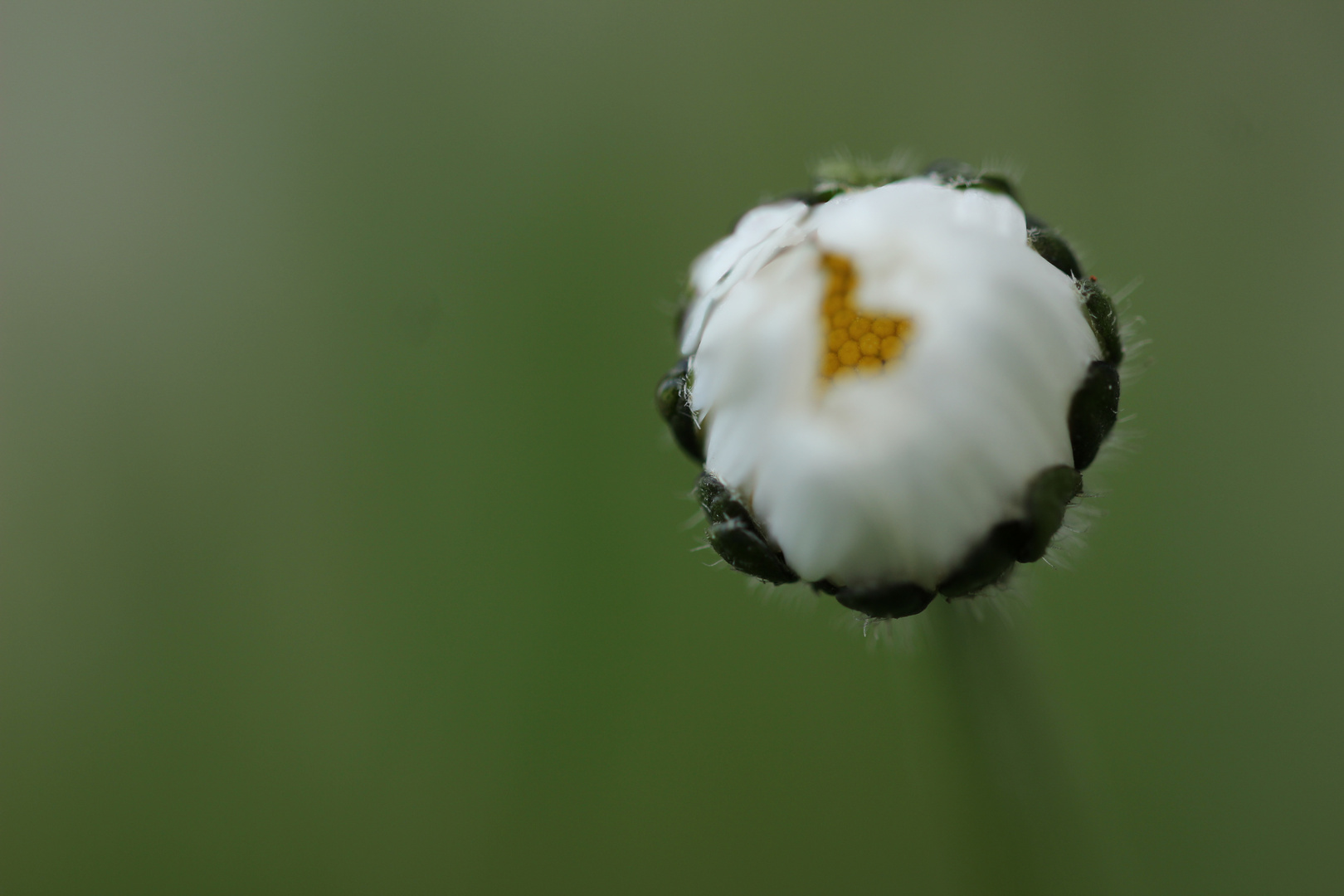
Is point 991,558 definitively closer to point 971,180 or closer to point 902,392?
point 902,392

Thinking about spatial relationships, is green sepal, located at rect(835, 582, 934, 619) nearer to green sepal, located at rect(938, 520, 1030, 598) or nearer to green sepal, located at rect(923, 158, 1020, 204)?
green sepal, located at rect(938, 520, 1030, 598)

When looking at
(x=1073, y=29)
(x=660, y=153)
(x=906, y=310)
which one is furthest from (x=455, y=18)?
(x=906, y=310)

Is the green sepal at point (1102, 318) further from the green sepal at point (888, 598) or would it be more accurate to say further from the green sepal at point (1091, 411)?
the green sepal at point (888, 598)

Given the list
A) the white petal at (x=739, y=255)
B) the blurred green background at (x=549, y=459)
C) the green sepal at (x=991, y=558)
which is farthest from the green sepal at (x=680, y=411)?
the blurred green background at (x=549, y=459)

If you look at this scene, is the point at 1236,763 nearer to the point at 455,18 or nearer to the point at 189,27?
the point at 455,18

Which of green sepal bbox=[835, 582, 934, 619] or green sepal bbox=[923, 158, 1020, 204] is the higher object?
green sepal bbox=[923, 158, 1020, 204]

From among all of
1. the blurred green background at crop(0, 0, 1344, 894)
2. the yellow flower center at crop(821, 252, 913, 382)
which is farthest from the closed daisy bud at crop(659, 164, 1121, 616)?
the blurred green background at crop(0, 0, 1344, 894)

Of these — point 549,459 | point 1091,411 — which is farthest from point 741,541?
point 549,459
